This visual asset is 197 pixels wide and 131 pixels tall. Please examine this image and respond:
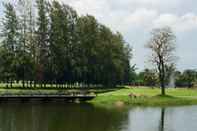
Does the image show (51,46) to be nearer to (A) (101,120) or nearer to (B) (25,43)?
(B) (25,43)

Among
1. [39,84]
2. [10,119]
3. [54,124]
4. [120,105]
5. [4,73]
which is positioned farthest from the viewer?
[39,84]

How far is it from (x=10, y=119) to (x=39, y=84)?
62.0 meters

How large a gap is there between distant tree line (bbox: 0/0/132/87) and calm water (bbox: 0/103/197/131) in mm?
42758

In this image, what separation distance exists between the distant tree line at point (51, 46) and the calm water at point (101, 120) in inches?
1683

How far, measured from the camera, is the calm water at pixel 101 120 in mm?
53500

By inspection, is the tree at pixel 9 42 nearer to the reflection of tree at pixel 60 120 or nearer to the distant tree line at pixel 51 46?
the distant tree line at pixel 51 46

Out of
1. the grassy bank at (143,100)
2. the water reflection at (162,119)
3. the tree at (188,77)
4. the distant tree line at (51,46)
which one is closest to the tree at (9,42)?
the distant tree line at (51,46)

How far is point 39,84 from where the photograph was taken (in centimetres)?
12375

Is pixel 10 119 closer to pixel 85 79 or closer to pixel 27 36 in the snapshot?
pixel 27 36

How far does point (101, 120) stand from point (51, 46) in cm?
6406

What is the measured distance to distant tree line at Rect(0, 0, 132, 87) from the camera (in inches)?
4601

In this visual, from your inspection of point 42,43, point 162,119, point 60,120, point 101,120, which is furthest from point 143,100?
point 42,43

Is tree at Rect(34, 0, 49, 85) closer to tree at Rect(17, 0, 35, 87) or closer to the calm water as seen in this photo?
tree at Rect(17, 0, 35, 87)

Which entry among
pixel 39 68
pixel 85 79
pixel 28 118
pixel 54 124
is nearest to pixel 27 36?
pixel 39 68
